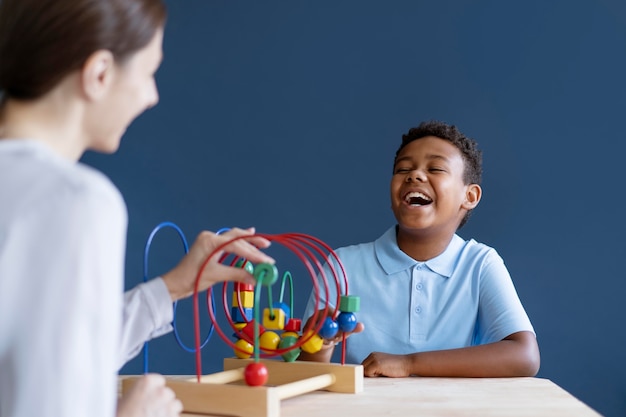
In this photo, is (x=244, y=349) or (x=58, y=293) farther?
(x=244, y=349)

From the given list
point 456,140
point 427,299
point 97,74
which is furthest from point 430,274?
point 97,74

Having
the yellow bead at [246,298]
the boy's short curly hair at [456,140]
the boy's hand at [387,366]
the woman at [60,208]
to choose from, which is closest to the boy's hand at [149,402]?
the woman at [60,208]

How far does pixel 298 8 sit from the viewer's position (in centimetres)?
255

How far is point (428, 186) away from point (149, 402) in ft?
4.13

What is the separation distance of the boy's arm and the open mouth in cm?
47

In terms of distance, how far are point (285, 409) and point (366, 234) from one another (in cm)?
130

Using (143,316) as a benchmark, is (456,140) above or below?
above

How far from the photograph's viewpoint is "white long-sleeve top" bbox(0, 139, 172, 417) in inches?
23.6

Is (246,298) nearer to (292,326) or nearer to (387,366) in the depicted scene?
(292,326)

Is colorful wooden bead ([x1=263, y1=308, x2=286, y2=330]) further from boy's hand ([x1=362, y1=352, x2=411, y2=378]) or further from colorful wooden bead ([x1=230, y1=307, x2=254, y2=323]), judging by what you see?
boy's hand ([x1=362, y1=352, x2=411, y2=378])

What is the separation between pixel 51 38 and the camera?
72cm

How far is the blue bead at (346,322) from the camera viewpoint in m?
1.40

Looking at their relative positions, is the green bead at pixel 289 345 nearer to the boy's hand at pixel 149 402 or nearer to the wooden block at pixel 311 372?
the wooden block at pixel 311 372

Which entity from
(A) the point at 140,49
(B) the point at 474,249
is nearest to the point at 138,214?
(B) the point at 474,249
